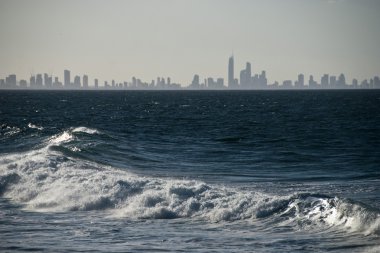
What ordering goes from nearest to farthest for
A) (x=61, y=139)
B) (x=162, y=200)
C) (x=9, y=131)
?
1. (x=162, y=200)
2. (x=61, y=139)
3. (x=9, y=131)

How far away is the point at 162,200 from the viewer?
18969 millimetres

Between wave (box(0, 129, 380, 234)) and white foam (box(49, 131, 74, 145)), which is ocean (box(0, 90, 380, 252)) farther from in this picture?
white foam (box(49, 131, 74, 145))

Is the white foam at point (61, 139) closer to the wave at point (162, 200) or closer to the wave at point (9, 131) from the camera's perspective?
the wave at point (9, 131)

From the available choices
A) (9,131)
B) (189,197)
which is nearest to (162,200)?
(189,197)

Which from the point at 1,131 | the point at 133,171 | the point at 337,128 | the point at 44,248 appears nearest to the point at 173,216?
the point at 44,248

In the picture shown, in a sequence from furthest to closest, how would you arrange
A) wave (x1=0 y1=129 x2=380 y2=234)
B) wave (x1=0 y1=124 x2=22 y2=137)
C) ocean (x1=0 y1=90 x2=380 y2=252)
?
1. wave (x1=0 y1=124 x2=22 y2=137)
2. wave (x1=0 y1=129 x2=380 y2=234)
3. ocean (x1=0 y1=90 x2=380 y2=252)

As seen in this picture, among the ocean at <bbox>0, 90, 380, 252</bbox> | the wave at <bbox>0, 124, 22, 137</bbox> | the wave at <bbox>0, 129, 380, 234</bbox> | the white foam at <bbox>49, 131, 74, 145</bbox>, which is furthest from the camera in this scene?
the wave at <bbox>0, 124, 22, 137</bbox>

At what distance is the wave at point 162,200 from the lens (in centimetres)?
1589

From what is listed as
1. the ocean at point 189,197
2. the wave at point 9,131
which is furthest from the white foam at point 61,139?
the wave at point 9,131

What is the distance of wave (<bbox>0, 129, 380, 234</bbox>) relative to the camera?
1589cm

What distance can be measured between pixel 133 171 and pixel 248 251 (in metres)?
14.7

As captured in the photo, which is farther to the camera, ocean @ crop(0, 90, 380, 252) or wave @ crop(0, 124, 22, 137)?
wave @ crop(0, 124, 22, 137)

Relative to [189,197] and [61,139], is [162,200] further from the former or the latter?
[61,139]

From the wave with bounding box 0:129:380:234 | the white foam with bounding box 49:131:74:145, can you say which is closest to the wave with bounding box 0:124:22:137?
the white foam with bounding box 49:131:74:145
